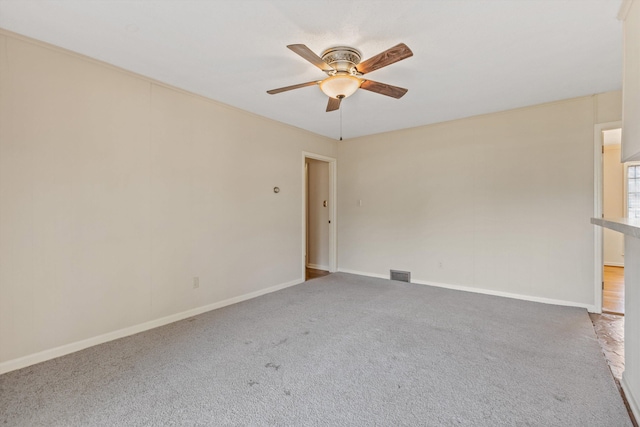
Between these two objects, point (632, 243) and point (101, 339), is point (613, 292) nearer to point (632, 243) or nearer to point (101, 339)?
point (632, 243)

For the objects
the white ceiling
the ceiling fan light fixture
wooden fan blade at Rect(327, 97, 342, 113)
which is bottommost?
the ceiling fan light fixture

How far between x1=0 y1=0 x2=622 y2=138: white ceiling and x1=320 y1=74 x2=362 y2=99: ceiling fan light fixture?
0.25 meters

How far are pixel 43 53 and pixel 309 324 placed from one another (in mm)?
3286

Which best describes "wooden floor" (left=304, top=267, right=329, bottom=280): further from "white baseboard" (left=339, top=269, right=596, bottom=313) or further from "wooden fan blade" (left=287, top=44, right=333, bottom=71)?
"wooden fan blade" (left=287, top=44, right=333, bottom=71)

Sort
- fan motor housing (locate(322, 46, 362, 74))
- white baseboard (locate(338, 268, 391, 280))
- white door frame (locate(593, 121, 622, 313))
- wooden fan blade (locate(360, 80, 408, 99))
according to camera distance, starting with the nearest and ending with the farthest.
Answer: fan motor housing (locate(322, 46, 362, 74)), wooden fan blade (locate(360, 80, 408, 99)), white door frame (locate(593, 121, 622, 313)), white baseboard (locate(338, 268, 391, 280))

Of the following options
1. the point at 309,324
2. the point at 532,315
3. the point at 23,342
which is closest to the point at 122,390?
the point at 23,342

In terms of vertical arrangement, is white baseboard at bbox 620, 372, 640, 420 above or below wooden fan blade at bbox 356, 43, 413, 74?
below

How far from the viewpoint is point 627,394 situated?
71.0 inches

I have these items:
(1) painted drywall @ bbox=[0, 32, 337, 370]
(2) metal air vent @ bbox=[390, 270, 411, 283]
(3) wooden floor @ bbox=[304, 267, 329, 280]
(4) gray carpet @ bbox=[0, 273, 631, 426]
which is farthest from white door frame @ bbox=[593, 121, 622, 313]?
(1) painted drywall @ bbox=[0, 32, 337, 370]

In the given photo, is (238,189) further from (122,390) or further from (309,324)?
Result: (122,390)

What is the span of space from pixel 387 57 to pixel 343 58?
46 centimetres

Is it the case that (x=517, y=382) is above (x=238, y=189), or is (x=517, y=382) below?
below

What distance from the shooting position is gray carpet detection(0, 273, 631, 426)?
5.48 feet

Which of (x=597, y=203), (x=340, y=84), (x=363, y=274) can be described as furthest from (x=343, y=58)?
(x=363, y=274)
